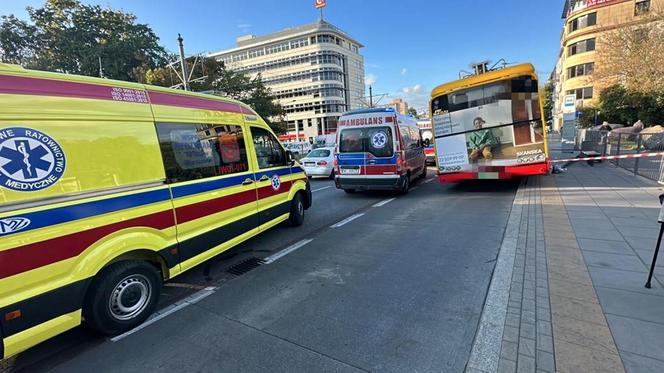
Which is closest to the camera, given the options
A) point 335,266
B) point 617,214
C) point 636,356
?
point 636,356

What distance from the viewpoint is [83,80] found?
10.0 feet

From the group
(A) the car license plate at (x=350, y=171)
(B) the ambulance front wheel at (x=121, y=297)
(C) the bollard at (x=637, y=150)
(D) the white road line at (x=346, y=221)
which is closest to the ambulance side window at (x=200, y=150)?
(B) the ambulance front wheel at (x=121, y=297)

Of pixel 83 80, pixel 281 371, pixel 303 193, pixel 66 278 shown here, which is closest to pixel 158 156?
pixel 83 80

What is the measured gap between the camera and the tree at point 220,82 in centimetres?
2567

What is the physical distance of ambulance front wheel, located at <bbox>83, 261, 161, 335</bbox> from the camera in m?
2.99

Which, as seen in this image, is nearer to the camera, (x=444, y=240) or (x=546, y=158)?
(x=444, y=240)

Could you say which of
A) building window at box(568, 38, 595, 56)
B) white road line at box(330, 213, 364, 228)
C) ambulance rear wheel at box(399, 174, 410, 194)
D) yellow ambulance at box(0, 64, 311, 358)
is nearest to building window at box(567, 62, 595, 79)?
building window at box(568, 38, 595, 56)

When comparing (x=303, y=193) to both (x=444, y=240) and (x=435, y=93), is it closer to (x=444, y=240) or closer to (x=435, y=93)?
(x=444, y=240)

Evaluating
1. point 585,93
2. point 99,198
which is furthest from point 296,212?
point 585,93

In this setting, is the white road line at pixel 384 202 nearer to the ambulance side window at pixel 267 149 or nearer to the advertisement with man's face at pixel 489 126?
the advertisement with man's face at pixel 489 126

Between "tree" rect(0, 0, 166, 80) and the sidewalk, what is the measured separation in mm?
34316

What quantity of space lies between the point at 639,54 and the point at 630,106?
1433 cm

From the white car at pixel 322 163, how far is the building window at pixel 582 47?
47.6 meters

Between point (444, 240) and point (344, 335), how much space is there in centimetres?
316
